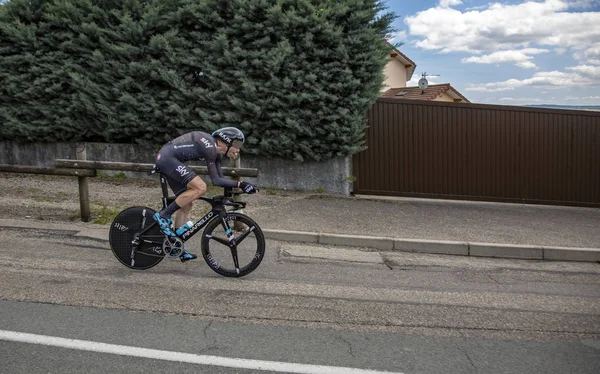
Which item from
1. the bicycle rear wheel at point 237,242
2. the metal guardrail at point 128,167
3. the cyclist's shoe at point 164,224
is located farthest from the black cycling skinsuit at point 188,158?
the metal guardrail at point 128,167

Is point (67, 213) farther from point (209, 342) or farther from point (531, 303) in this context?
point (531, 303)

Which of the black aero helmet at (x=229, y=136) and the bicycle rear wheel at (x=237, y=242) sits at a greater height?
the black aero helmet at (x=229, y=136)

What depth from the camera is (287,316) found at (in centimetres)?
464

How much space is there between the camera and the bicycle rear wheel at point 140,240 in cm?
578

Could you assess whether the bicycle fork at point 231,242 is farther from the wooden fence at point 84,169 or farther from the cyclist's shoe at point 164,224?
the wooden fence at point 84,169

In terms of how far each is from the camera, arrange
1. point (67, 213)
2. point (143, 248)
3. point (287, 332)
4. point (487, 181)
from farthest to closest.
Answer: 1. point (487, 181)
2. point (67, 213)
3. point (143, 248)
4. point (287, 332)

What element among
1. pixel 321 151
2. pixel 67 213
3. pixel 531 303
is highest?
pixel 321 151

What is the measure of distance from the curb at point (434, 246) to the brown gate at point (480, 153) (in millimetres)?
3795

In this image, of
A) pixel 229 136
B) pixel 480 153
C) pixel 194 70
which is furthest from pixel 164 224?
pixel 480 153

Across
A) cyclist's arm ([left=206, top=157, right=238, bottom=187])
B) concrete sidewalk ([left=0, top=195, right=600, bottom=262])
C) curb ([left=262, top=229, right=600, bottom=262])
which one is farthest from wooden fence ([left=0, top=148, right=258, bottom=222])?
cyclist's arm ([left=206, top=157, right=238, bottom=187])

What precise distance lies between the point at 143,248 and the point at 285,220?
3.18 m

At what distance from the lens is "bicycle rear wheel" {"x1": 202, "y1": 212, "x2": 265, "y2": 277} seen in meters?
5.69

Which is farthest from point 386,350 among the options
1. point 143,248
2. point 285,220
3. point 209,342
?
point 285,220

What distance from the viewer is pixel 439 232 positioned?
28.0ft
